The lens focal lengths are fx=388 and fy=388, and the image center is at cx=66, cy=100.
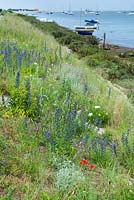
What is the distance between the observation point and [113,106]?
671 centimetres

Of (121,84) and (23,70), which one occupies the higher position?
(23,70)

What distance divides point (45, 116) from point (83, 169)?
1.28 meters

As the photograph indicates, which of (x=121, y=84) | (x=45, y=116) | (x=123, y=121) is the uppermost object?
(x=45, y=116)

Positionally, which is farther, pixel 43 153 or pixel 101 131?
pixel 101 131

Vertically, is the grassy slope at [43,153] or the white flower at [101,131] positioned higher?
the grassy slope at [43,153]

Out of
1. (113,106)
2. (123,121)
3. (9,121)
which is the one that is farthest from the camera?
(113,106)

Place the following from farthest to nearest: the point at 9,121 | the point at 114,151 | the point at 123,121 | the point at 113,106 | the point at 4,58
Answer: the point at 4,58, the point at 113,106, the point at 123,121, the point at 9,121, the point at 114,151

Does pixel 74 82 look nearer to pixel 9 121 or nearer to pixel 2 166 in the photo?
pixel 9 121

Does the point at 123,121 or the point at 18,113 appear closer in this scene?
the point at 18,113

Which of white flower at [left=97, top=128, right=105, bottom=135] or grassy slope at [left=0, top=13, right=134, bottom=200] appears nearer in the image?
grassy slope at [left=0, top=13, right=134, bottom=200]

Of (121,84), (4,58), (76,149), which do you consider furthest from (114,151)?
(121,84)

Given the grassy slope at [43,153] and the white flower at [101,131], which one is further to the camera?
the white flower at [101,131]

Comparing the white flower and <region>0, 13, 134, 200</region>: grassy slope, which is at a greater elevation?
<region>0, 13, 134, 200</region>: grassy slope

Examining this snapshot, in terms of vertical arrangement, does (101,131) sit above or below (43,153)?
below
